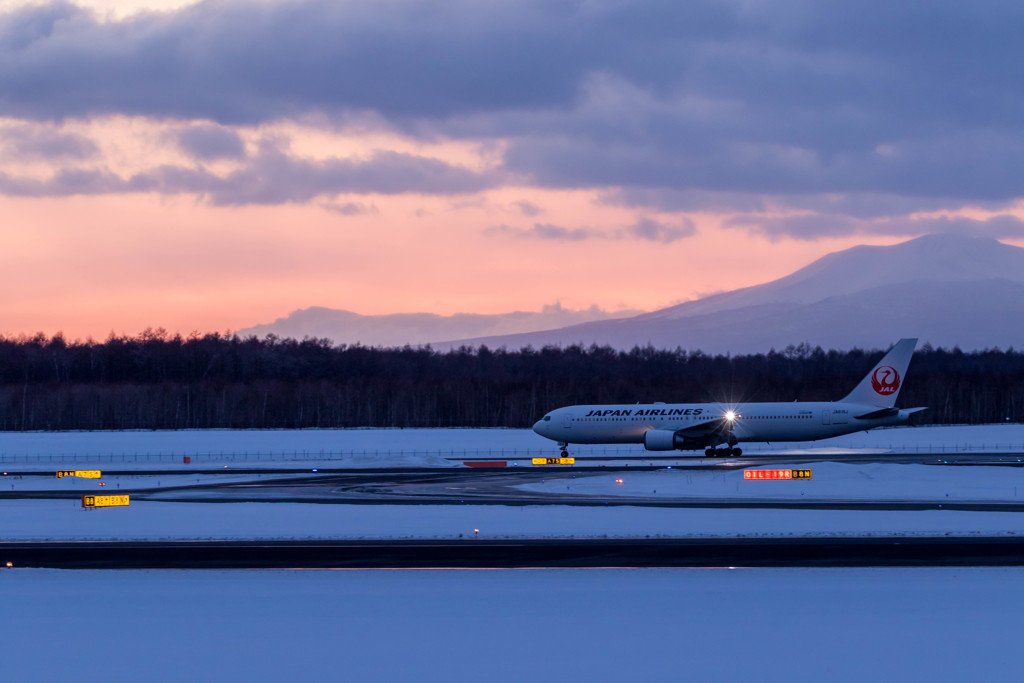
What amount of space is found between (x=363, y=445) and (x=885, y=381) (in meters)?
43.9

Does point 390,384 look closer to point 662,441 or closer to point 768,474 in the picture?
point 662,441

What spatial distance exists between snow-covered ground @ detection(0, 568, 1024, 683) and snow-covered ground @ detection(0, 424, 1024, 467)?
4003 centimetres

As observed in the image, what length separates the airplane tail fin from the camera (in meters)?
65.8

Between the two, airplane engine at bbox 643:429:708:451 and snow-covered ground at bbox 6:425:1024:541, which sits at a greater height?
airplane engine at bbox 643:429:708:451

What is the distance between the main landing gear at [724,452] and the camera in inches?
2557

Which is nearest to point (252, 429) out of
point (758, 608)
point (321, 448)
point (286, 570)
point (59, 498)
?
Answer: point (321, 448)

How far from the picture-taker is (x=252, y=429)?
118000 mm

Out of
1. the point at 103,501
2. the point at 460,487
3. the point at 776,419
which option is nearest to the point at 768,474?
the point at 460,487

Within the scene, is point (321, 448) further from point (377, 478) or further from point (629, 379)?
point (629, 379)

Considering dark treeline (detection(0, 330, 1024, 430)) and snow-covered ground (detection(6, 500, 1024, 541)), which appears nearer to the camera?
snow-covered ground (detection(6, 500, 1024, 541))

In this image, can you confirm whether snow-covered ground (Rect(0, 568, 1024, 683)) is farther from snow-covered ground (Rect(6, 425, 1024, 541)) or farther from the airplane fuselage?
the airplane fuselage

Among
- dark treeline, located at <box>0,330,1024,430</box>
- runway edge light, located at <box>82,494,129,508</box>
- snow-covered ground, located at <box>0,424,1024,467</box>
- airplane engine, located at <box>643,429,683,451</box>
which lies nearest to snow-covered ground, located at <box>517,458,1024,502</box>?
airplane engine, located at <box>643,429,683,451</box>

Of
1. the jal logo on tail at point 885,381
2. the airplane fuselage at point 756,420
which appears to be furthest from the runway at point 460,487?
the jal logo on tail at point 885,381

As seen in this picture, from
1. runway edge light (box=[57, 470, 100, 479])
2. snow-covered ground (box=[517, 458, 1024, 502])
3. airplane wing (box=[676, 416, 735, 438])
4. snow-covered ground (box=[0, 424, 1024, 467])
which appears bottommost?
snow-covered ground (box=[0, 424, 1024, 467])
